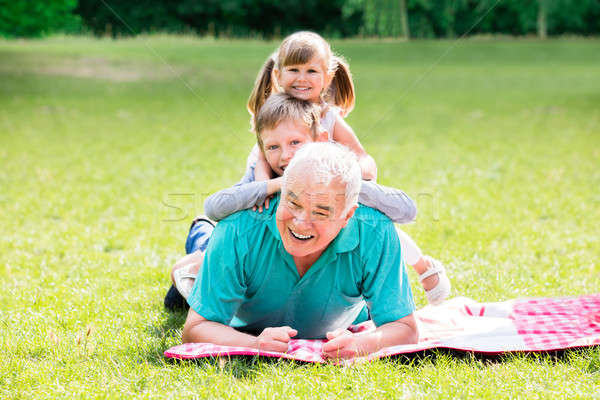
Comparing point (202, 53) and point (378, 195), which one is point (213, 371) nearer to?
point (378, 195)

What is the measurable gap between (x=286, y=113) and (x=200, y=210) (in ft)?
13.1

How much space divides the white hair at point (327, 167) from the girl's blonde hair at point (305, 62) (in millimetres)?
1424

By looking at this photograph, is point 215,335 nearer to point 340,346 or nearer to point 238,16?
point 340,346

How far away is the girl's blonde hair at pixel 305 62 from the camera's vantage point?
14.1 ft

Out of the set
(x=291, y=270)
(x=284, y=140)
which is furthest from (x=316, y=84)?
(x=291, y=270)

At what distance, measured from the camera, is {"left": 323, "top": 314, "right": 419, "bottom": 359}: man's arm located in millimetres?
3080

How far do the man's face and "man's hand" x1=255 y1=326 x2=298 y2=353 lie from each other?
0.39 meters

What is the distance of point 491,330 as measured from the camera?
3643mm

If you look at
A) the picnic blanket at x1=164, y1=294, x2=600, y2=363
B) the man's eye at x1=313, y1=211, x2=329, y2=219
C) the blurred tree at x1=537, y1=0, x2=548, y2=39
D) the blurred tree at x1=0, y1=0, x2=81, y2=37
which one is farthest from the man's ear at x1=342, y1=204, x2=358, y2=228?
the blurred tree at x1=537, y1=0, x2=548, y2=39

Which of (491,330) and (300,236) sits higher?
(300,236)

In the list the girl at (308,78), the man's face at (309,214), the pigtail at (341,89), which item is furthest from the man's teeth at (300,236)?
the pigtail at (341,89)

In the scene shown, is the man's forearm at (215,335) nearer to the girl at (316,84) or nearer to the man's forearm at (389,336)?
the man's forearm at (389,336)

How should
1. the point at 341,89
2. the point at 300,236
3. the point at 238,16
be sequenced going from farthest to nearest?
the point at 238,16 → the point at 341,89 → the point at 300,236

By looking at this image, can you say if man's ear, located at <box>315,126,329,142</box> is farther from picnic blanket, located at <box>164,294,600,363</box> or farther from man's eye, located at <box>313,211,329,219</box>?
picnic blanket, located at <box>164,294,600,363</box>
